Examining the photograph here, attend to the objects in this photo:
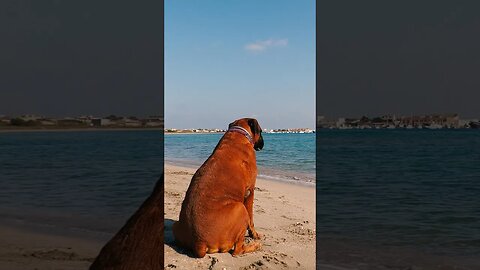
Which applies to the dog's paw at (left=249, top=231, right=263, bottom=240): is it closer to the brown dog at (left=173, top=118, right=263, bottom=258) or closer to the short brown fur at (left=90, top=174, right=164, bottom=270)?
the brown dog at (left=173, top=118, right=263, bottom=258)

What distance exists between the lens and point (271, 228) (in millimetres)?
3920

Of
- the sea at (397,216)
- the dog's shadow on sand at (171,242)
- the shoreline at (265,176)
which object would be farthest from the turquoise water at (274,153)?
the dog's shadow on sand at (171,242)

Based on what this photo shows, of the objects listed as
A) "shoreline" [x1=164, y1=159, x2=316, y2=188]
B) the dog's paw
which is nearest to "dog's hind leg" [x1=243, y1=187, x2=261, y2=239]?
the dog's paw

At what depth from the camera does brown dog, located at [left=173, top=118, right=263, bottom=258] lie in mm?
3234

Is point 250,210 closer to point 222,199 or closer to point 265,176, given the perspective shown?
point 222,199

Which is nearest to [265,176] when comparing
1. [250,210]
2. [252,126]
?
[250,210]

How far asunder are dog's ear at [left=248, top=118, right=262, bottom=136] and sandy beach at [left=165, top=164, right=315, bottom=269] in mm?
767

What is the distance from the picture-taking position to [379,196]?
29.7 feet

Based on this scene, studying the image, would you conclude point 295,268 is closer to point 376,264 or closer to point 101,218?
point 376,264

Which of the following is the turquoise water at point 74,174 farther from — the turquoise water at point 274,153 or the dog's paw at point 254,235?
the dog's paw at point 254,235

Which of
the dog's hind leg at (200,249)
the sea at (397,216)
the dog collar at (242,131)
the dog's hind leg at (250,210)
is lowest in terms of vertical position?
the sea at (397,216)

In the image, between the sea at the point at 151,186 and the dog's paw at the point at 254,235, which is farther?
the dog's paw at the point at 254,235

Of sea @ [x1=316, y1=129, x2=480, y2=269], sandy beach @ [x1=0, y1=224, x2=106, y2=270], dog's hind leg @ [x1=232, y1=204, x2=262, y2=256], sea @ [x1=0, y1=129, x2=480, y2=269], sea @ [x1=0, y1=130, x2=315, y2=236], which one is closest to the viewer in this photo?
sea @ [x1=0, y1=130, x2=315, y2=236]

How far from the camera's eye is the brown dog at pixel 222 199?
3234 millimetres
